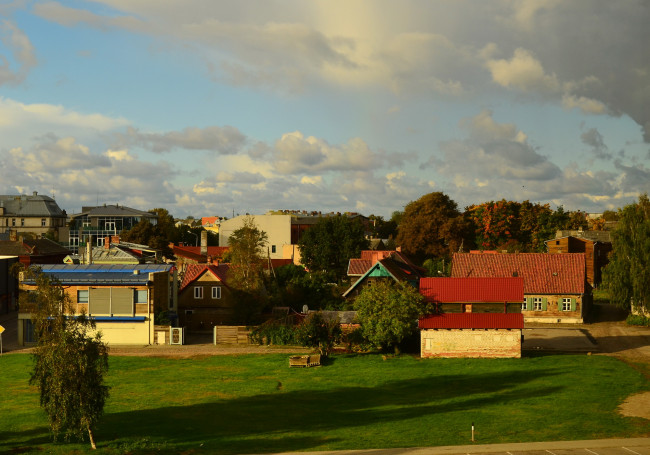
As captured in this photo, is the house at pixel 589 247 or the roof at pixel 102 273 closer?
the roof at pixel 102 273

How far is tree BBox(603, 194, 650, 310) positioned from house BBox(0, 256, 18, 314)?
62.2 m

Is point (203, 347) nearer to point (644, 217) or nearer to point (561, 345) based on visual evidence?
point (561, 345)

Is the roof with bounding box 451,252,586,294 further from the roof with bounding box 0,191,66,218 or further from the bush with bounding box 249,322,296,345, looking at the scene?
the roof with bounding box 0,191,66,218

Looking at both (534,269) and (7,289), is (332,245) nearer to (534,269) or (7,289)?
(534,269)

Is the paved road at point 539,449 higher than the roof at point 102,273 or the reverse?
the reverse

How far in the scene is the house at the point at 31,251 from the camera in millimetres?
88700

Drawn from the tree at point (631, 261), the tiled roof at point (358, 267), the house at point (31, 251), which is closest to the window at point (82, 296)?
the tiled roof at point (358, 267)

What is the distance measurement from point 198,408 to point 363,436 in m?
10.2

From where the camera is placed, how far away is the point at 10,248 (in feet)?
297

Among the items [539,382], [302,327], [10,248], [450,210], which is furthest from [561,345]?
[10,248]

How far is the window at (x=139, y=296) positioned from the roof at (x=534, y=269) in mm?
30182

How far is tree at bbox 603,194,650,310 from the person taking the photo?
64000mm

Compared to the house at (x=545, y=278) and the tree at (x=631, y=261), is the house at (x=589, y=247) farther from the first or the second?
the tree at (x=631, y=261)

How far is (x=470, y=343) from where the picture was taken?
1918 inches
